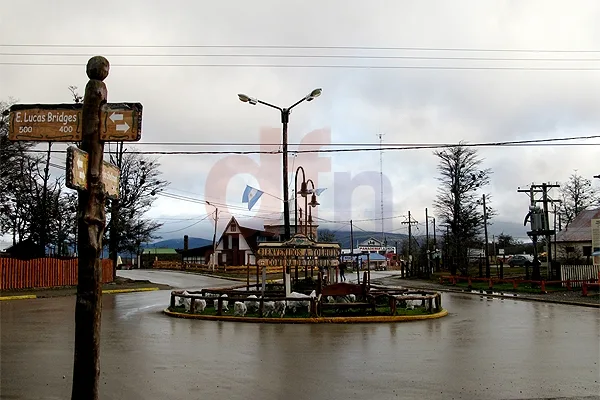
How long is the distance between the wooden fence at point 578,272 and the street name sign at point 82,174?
113 ft

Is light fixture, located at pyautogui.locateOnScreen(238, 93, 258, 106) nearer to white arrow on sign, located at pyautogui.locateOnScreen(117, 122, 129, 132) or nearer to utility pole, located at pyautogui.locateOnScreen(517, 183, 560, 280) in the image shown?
white arrow on sign, located at pyautogui.locateOnScreen(117, 122, 129, 132)

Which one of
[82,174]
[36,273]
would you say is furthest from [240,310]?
[36,273]

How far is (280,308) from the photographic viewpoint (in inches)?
745

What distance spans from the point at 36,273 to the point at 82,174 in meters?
32.7

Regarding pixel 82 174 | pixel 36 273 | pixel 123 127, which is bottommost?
pixel 36 273

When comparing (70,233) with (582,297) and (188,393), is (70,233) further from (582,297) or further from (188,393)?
(188,393)

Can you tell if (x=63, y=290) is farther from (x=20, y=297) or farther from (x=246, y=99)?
(x=246, y=99)

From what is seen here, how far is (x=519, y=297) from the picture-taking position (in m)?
30.2

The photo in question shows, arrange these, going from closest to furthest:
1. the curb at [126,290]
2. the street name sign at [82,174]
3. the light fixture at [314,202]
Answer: the street name sign at [82,174] < the light fixture at [314,202] < the curb at [126,290]

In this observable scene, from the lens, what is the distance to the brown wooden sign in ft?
18.9

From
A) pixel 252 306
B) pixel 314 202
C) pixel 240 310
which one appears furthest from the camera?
pixel 314 202

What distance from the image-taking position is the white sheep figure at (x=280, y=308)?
61.8 ft

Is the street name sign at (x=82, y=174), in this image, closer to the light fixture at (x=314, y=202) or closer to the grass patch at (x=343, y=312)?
the grass patch at (x=343, y=312)

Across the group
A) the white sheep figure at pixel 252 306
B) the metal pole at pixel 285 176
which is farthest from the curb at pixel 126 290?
the white sheep figure at pixel 252 306
